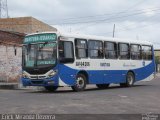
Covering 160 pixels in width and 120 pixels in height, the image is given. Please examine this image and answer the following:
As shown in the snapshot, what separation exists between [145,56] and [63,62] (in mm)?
9127

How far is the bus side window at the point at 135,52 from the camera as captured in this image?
94.6 feet

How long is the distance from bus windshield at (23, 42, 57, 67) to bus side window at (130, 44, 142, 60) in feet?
25.0

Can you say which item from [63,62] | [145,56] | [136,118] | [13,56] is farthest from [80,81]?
[13,56]

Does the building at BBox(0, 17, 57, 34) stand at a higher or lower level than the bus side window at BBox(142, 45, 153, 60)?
higher

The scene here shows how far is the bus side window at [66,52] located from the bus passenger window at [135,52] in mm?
6631

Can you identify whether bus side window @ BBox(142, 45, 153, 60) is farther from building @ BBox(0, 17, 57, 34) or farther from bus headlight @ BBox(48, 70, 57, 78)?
building @ BBox(0, 17, 57, 34)

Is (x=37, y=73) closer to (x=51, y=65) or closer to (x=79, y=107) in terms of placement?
(x=51, y=65)

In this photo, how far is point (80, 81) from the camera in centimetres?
2403

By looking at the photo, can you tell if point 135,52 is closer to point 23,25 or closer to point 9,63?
point 9,63

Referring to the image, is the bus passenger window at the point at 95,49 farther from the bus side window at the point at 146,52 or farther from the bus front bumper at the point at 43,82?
the bus side window at the point at 146,52

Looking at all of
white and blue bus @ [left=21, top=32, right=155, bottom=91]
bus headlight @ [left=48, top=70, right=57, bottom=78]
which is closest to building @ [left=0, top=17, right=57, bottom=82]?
white and blue bus @ [left=21, top=32, right=155, bottom=91]

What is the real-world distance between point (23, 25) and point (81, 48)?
906 inches

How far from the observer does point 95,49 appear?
25203 millimetres

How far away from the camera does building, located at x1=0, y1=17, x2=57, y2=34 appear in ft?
149
